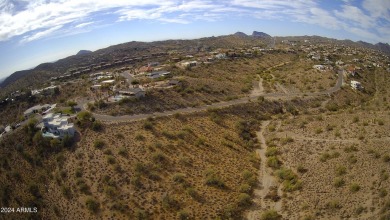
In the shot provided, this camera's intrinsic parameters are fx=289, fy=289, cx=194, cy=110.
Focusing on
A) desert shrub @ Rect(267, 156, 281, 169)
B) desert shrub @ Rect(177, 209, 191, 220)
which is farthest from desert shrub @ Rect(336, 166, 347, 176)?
desert shrub @ Rect(177, 209, 191, 220)

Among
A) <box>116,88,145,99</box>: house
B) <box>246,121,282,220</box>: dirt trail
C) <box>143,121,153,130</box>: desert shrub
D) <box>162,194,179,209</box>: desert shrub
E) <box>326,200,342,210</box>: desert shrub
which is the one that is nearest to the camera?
<box>326,200,342,210</box>: desert shrub

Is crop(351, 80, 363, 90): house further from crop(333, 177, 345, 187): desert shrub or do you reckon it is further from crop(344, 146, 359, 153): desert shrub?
crop(333, 177, 345, 187): desert shrub

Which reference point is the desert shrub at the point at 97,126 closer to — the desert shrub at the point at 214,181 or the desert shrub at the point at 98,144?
the desert shrub at the point at 98,144

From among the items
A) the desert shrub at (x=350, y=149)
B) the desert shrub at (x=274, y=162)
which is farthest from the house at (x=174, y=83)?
the desert shrub at (x=350, y=149)

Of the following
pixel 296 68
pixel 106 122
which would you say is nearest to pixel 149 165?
pixel 106 122

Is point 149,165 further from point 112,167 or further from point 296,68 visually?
point 296,68
